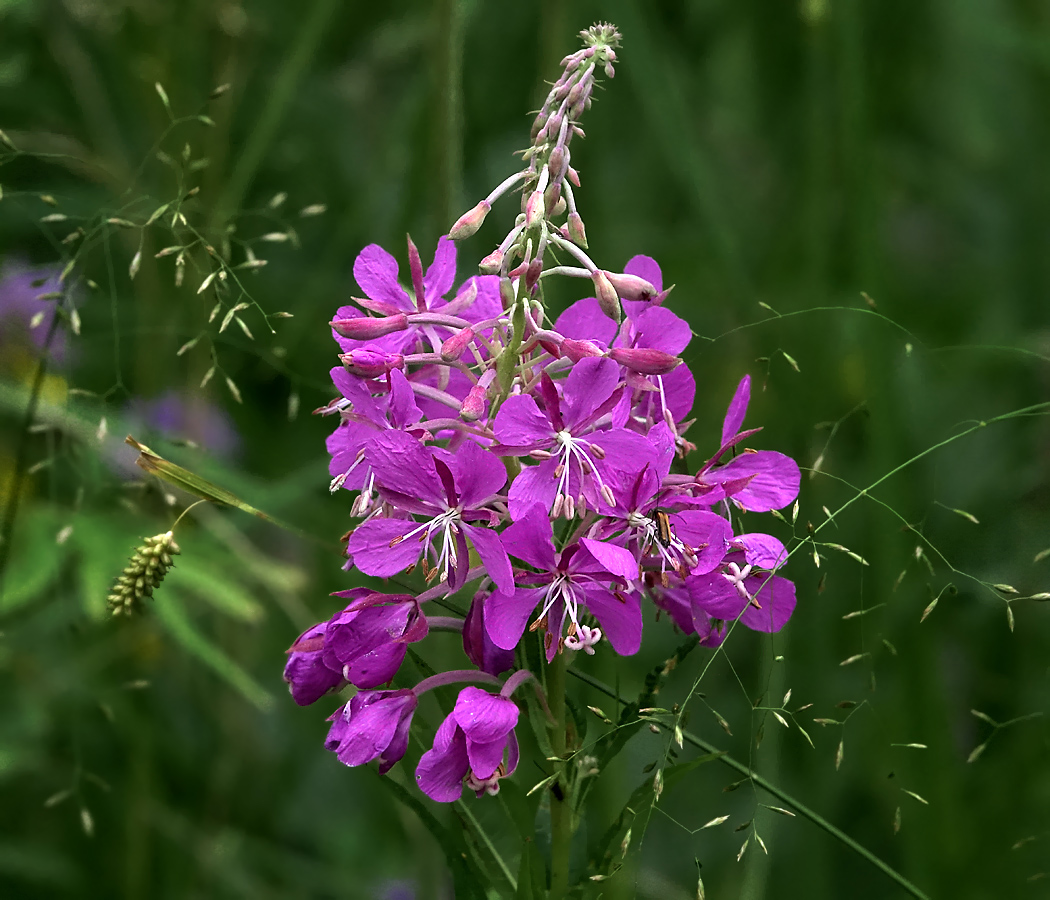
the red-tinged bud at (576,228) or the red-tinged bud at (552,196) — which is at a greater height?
the red-tinged bud at (552,196)

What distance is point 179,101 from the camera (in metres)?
2.74

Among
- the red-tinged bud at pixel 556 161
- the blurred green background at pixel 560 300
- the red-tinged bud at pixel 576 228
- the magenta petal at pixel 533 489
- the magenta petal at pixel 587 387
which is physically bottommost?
the blurred green background at pixel 560 300

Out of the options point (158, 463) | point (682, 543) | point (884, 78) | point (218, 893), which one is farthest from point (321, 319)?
point (682, 543)

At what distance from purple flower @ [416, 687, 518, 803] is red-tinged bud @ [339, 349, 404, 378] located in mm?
368

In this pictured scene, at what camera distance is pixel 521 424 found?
114 centimetres

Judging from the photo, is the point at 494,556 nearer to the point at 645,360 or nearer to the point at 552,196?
the point at 645,360

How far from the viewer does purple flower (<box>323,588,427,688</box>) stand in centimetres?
116

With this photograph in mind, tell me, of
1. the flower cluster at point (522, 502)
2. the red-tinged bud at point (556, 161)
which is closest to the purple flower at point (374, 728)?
the flower cluster at point (522, 502)

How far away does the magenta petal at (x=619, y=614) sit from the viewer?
1.17 m

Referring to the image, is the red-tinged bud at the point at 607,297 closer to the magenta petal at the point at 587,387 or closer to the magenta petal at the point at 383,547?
the magenta petal at the point at 587,387

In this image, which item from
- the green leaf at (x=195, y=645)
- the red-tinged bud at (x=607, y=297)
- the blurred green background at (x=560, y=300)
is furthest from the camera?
the blurred green background at (x=560, y=300)

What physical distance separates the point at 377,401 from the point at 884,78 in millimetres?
2890

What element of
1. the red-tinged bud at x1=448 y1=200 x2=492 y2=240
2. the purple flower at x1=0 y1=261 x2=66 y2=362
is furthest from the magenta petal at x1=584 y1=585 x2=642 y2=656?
the purple flower at x1=0 y1=261 x2=66 y2=362

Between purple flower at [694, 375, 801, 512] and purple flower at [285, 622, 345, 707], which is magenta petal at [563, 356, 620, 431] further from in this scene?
purple flower at [285, 622, 345, 707]
